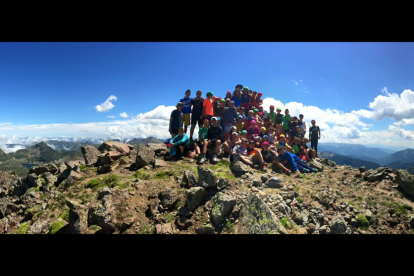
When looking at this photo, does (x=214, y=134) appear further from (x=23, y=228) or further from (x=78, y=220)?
(x=23, y=228)

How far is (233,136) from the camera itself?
458 inches

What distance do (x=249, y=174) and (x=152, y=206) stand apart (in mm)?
5068

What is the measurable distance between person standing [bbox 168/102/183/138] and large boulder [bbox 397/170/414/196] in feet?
41.2

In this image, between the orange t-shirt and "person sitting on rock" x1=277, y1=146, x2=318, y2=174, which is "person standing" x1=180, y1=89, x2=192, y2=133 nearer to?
the orange t-shirt

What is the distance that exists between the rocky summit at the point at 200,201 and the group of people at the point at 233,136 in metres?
0.89

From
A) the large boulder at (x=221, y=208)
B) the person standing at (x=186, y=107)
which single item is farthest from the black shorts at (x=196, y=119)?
the large boulder at (x=221, y=208)

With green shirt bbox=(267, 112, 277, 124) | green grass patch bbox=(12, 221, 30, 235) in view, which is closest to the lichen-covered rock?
green grass patch bbox=(12, 221, 30, 235)

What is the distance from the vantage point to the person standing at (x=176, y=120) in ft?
39.7

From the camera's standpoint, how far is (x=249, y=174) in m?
9.30

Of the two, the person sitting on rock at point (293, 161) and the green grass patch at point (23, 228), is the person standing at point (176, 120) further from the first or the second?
the green grass patch at point (23, 228)

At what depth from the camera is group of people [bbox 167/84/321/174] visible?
11.4m
